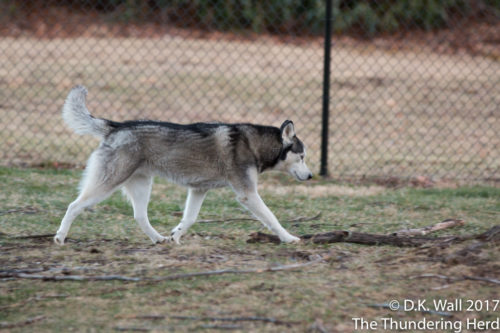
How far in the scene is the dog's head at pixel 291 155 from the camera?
19.7 ft

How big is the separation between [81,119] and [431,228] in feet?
9.63

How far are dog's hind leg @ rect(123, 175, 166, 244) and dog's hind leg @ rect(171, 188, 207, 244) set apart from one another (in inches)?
4.5

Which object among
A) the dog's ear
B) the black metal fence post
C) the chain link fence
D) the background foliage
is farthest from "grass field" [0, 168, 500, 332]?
the background foliage

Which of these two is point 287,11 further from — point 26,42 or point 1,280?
point 1,280

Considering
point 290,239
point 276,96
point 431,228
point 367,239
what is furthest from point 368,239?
point 276,96

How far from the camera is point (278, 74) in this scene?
569 inches

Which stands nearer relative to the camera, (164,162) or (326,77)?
(164,162)

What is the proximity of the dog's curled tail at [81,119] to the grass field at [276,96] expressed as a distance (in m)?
3.62

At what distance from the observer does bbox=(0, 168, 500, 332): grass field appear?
373 cm

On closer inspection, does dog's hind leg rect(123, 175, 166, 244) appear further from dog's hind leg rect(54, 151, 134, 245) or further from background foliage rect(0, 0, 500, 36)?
background foliage rect(0, 0, 500, 36)

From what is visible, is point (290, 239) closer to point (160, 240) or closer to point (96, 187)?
point (160, 240)

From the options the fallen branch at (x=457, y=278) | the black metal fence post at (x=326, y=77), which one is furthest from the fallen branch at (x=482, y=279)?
the black metal fence post at (x=326, y=77)

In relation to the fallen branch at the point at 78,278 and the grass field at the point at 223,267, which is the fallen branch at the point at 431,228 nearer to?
the grass field at the point at 223,267

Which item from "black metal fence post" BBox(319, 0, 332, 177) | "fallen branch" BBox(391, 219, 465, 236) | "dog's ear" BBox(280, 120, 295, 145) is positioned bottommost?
"fallen branch" BBox(391, 219, 465, 236)
